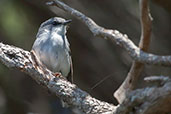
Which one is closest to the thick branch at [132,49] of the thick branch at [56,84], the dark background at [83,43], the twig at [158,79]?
the twig at [158,79]

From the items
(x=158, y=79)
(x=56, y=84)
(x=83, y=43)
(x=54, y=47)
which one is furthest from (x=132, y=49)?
(x=83, y=43)

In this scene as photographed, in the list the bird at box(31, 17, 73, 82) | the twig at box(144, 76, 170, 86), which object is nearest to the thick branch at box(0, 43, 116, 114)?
the twig at box(144, 76, 170, 86)

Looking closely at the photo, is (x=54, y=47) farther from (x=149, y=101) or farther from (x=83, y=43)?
(x=149, y=101)

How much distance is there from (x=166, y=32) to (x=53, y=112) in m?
2.23

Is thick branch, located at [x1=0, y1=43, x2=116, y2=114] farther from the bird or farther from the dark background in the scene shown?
the dark background

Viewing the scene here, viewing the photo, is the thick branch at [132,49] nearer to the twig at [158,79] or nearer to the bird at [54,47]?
the twig at [158,79]

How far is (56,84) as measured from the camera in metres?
4.45

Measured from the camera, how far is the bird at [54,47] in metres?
5.85

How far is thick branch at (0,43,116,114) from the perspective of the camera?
433 cm

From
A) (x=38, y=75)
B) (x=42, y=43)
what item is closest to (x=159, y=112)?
(x=38, y=75)

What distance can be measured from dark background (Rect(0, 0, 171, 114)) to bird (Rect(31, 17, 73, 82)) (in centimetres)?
74

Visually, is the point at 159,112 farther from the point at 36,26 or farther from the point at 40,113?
the point at 36,26

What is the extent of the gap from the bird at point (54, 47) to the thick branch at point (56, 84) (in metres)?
1.34

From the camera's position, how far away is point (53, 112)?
22.7ft
